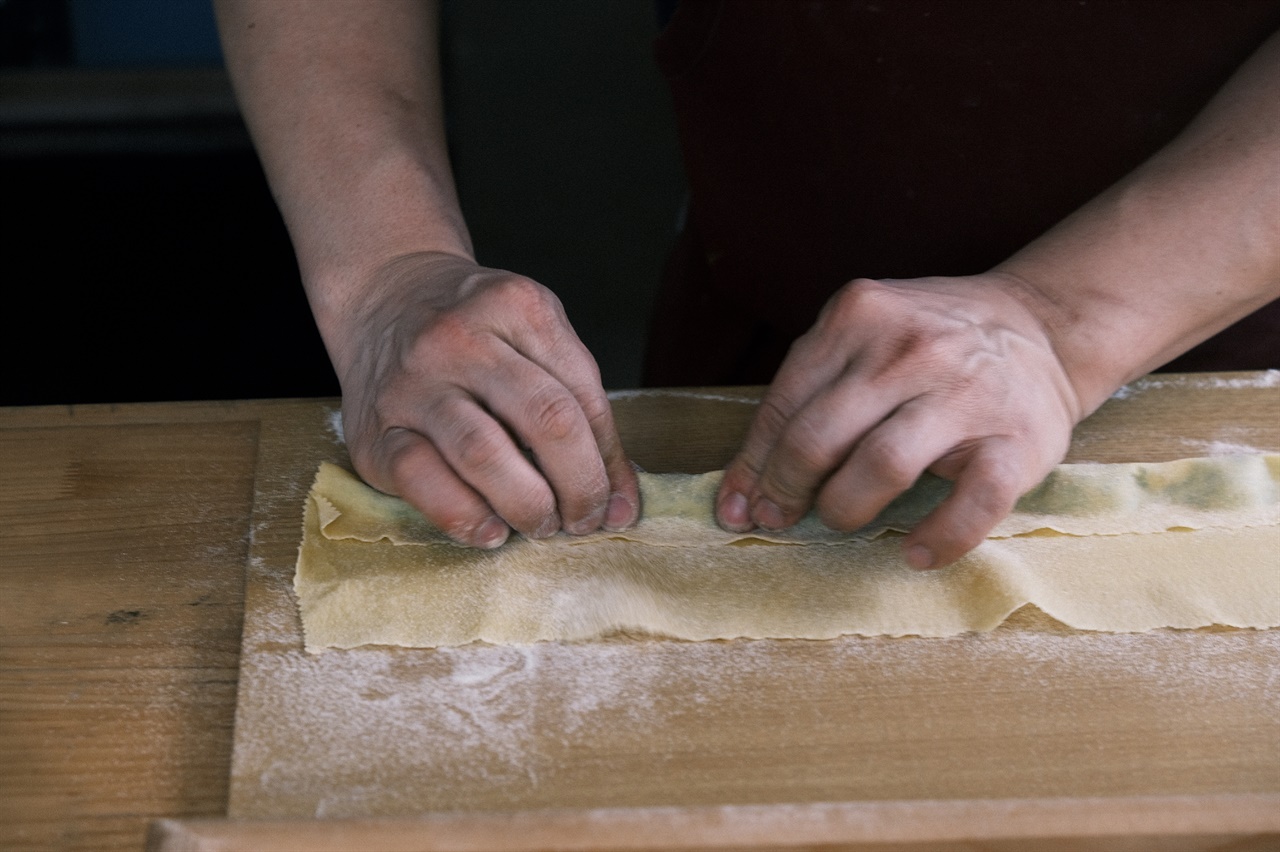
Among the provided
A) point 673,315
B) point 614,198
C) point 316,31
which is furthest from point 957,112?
point 614,198

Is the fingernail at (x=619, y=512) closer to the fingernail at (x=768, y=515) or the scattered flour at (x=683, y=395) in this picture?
the fingernail at (x=768, y=515)

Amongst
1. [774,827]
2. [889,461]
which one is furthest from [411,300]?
[774,827]

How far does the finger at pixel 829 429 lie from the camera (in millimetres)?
844

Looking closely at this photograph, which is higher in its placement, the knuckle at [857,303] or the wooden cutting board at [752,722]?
the knuckle at [857,303]

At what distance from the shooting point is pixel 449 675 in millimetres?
785

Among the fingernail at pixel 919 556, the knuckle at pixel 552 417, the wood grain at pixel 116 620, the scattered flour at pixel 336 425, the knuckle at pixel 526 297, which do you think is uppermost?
the knuckle at pixel 526 297

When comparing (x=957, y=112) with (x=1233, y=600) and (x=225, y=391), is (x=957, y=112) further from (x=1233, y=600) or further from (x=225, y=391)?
(x=225, y=391)

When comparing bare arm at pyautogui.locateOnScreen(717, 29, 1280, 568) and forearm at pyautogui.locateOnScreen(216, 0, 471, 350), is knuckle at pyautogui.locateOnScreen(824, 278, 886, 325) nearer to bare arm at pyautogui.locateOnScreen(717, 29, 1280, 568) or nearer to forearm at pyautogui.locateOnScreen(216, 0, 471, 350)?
bare arm at pyautogui.locateOnScreen(717, 29, 1280, 568)

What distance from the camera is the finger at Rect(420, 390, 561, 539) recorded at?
0.83 metres

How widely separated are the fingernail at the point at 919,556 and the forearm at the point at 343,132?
1.66 feet

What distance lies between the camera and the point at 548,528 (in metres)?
0.89

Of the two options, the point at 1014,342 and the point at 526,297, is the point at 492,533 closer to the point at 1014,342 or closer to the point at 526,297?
the point at 526,297

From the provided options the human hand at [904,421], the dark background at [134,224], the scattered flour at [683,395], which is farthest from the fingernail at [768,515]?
the dark background at [134,224]

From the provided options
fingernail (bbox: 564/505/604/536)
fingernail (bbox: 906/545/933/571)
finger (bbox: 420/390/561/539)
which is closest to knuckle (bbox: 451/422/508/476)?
finger (bbox: 420/390/561/539)
